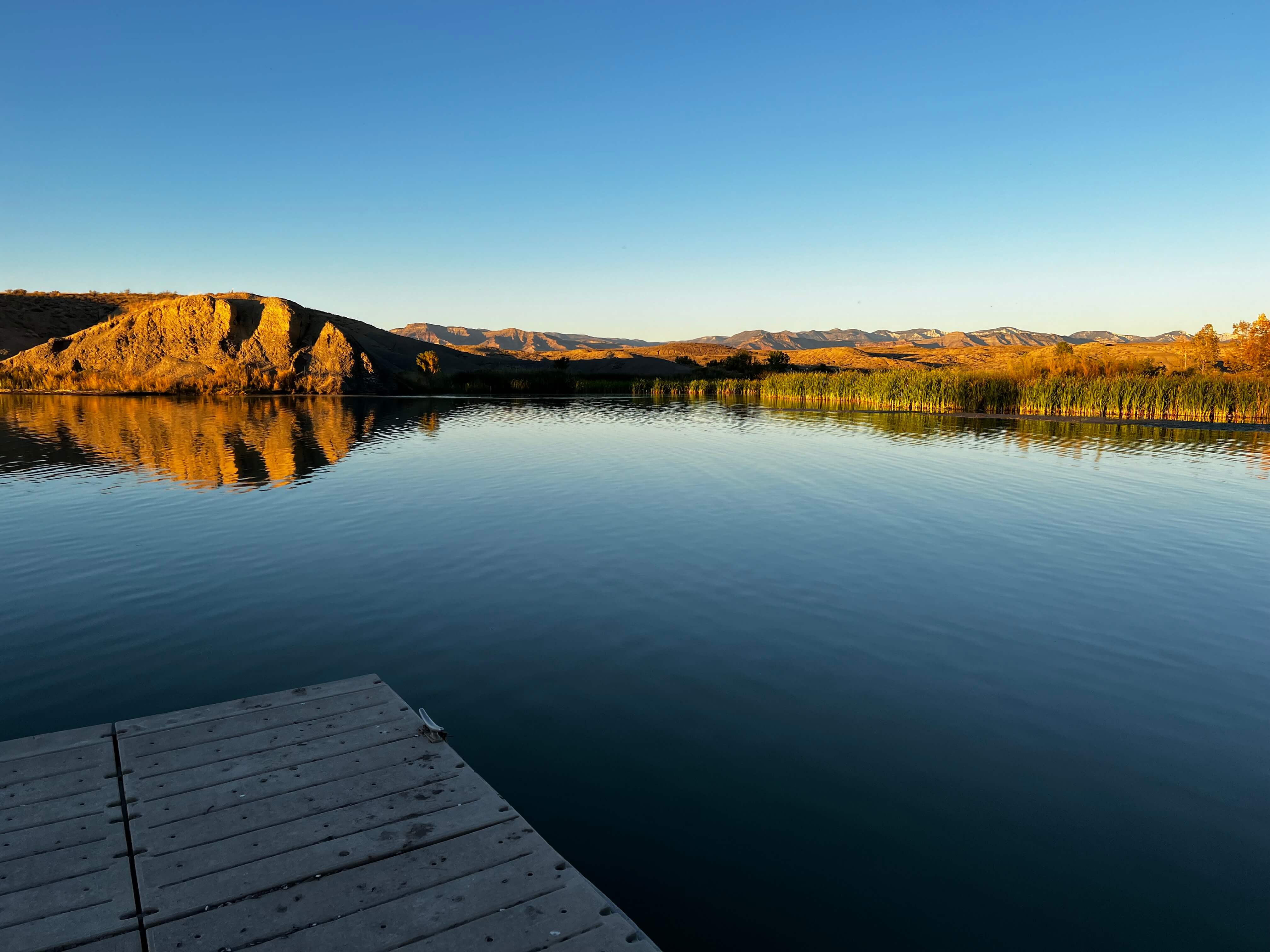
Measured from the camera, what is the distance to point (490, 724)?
20.8 ft

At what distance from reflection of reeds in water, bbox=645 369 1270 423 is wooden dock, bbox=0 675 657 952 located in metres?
45.3

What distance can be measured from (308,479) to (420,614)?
37.5ft

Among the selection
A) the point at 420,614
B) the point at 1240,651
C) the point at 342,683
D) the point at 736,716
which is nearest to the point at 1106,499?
the point at 1240,651

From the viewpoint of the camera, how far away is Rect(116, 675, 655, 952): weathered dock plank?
132 inches

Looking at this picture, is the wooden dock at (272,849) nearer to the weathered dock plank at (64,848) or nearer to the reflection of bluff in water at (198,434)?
the weathered dock plank at (64,848)

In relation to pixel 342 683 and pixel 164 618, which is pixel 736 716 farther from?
pixel 164 618

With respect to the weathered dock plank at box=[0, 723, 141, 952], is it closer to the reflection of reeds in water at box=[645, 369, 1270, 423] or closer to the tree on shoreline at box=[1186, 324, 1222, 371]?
the reflection of reeds in water at box=[645, 369, 1270, 423]

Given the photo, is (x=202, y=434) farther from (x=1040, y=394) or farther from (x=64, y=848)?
(x=1040, y=394)

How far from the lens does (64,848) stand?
155 inches

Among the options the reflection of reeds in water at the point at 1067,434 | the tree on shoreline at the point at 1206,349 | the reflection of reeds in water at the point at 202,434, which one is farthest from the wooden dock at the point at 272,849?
the tree on shoreline at the point at 1206,349

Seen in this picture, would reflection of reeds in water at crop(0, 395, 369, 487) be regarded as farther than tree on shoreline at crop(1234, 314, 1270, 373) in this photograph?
No

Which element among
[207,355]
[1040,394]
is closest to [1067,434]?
[1040,394]

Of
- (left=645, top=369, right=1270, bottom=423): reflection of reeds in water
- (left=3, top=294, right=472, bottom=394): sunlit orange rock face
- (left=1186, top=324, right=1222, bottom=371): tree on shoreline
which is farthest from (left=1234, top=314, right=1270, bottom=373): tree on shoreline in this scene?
(left=3, top=294, right=472, bottom=394): sunlit orange rock face

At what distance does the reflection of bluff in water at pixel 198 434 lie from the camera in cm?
2047
